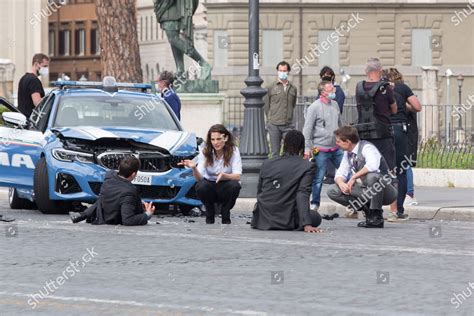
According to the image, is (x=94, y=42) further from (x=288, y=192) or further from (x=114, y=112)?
(x=288, y=192)

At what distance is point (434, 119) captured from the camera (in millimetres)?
29125

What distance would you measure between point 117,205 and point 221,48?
2749 inches

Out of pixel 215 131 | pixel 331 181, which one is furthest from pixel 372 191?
pixel 331 181

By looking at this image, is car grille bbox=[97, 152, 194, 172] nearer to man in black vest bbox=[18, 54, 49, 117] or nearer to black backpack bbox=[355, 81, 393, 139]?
black backpack bbox=[355, 81, 393, 139]

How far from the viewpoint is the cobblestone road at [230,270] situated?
11555 millimetres

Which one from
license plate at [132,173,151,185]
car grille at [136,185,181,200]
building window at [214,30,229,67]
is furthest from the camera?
building window at [214,30,229,67]

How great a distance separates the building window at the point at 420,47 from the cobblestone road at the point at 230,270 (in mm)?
68680

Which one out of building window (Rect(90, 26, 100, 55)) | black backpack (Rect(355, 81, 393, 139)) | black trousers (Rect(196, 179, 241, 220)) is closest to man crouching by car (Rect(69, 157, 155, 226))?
black trousers (Rect(196, 179, 241, 220))

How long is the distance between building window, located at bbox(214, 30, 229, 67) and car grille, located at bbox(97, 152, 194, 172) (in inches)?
2670

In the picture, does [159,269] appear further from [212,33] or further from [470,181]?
[212,33]

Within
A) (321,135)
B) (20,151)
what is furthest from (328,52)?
(20,151)

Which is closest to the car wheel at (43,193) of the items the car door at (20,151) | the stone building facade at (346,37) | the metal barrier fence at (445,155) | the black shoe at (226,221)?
the car door at (20,151)

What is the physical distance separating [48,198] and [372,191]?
3.86 meters

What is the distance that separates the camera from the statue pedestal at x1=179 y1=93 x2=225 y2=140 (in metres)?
29.5
